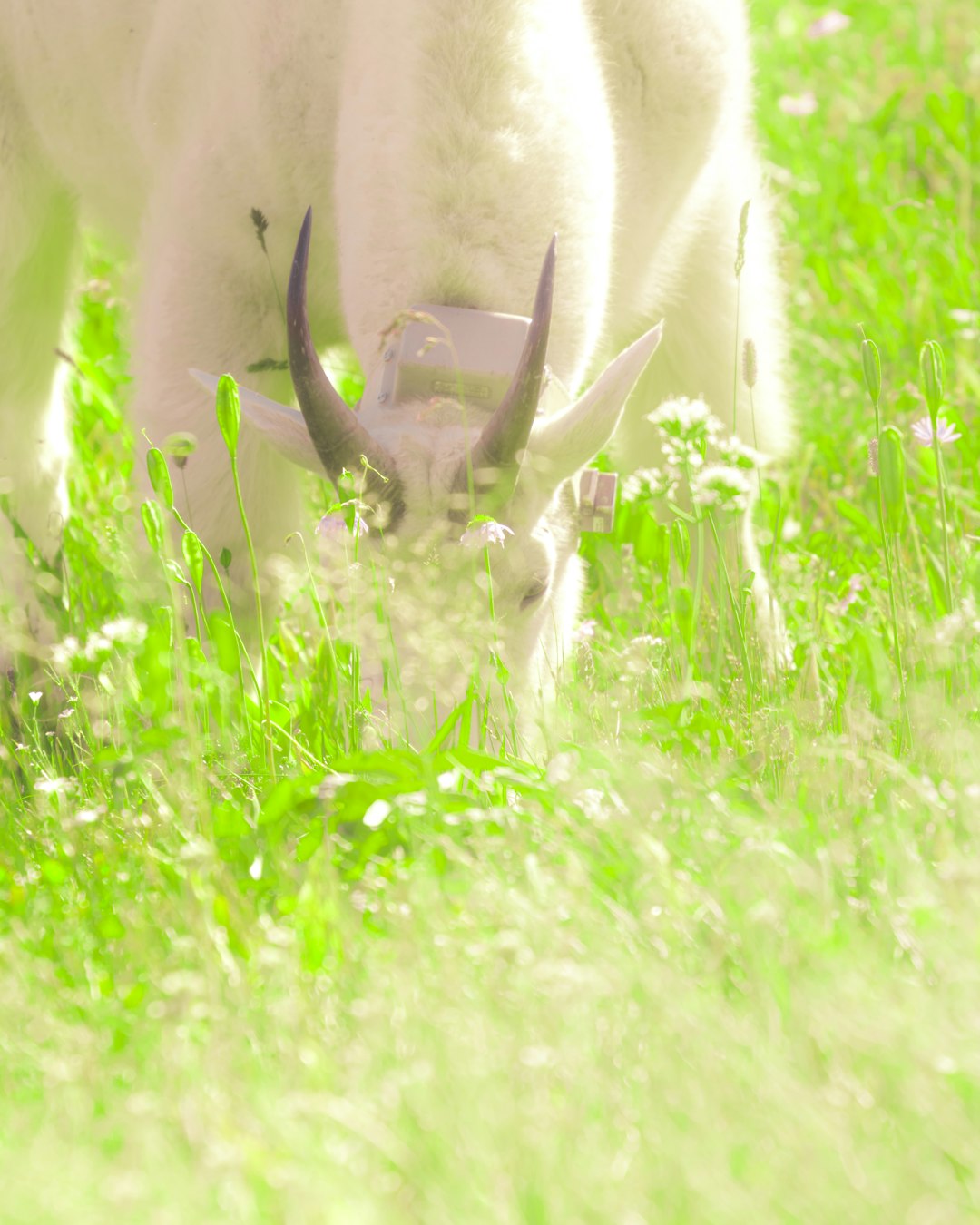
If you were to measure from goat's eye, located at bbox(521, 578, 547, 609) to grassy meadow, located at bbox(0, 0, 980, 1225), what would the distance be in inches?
7.3

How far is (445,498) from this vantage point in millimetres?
2693

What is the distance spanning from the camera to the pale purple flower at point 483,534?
2439 millimetres

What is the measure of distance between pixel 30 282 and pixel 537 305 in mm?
2253

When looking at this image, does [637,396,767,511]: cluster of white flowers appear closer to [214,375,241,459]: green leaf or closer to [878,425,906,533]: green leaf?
[878,425,906,533]: green leaf

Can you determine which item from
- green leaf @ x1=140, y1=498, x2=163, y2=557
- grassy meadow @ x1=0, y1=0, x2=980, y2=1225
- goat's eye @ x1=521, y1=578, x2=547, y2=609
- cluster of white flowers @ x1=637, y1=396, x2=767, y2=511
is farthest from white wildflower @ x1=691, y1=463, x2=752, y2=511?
green leaf @ x1=140, y1=498, x2=163, y2=557

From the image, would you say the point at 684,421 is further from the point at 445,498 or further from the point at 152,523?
the point at 152,523

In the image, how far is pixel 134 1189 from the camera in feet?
3.60

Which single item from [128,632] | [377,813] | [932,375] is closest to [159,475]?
[128,632]

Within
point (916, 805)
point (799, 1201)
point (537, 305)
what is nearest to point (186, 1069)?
point (799, 1201)

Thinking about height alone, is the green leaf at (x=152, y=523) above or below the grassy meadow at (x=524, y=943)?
above

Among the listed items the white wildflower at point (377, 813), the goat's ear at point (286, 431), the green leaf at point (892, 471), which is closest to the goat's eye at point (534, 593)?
the goat's ear at point (286, 431)

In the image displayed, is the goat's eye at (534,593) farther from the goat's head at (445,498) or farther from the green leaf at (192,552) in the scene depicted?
the green leaf at (192,552)

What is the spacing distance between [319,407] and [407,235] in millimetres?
507

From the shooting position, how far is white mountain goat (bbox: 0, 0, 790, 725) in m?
2.79
